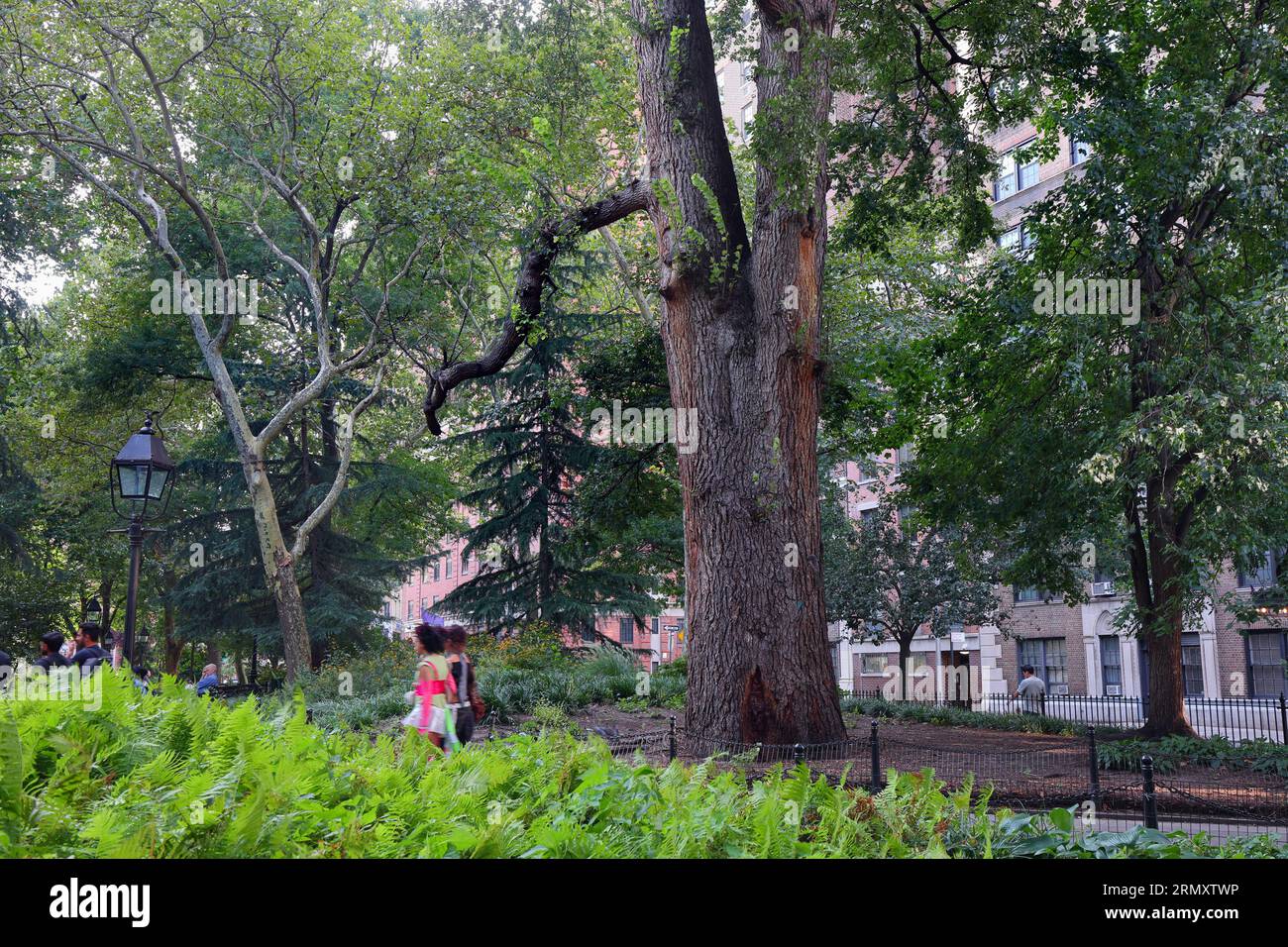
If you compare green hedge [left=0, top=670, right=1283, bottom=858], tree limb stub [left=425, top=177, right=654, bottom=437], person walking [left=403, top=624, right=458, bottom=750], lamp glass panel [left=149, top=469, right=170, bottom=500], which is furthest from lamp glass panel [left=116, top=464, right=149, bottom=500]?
green hedge [left=0, top=670, right=1283, bottom=858]

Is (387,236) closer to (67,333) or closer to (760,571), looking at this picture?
(67,333)

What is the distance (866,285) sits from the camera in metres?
27.6

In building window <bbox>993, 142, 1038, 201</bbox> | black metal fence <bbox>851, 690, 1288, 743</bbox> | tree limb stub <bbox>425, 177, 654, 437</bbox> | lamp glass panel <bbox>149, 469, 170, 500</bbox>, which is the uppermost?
building window <bbox>993, 142, 1038, 201</bbox>

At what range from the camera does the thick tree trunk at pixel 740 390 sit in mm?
12289

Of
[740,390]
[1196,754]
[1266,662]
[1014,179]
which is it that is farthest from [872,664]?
[740,390]

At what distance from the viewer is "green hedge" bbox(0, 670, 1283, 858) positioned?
279 cm

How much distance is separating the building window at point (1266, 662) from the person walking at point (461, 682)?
33620 mm

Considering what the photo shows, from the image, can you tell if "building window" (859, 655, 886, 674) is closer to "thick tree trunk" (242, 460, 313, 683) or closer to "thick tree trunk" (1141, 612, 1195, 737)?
"thick tree trunk" (1141, 612, 1195, 737)

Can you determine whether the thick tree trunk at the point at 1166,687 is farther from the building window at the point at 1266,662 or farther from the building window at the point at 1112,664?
the building window at the point at 1112,664

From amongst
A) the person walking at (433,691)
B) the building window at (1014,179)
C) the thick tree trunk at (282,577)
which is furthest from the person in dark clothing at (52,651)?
the building window at (1014,179)

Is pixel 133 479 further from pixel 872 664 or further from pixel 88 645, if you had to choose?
pixel 872 664

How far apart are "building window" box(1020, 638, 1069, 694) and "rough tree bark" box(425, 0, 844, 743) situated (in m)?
34.4

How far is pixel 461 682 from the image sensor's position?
9.84 m
